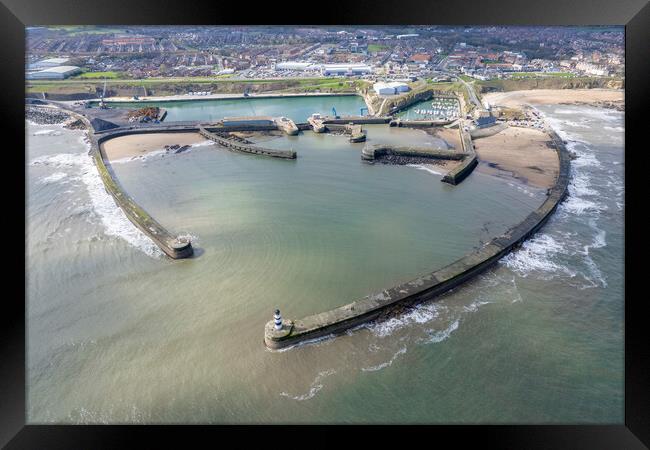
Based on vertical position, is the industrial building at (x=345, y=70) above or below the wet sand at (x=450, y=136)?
above

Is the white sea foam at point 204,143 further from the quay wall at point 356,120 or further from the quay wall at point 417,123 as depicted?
the quay wall at point 417,123

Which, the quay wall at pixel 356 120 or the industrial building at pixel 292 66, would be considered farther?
the industrial building at pixel 292 66

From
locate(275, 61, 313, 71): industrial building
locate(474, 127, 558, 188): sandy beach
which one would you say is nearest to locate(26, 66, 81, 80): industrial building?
locate(275, 61, 313, 71): industrial building

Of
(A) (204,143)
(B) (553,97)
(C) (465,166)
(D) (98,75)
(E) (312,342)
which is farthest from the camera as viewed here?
(D) (98,75)

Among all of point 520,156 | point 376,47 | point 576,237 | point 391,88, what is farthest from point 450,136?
point 376,47

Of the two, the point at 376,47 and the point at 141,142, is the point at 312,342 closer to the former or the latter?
the point at 141,142

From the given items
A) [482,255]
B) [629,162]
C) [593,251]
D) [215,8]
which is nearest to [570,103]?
[593,251]

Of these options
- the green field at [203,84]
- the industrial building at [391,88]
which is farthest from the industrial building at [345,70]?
the industrial building at [391,88]

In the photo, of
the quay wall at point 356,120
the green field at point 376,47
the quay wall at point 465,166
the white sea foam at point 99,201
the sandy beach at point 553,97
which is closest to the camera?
the white sea foam at point 99,201
